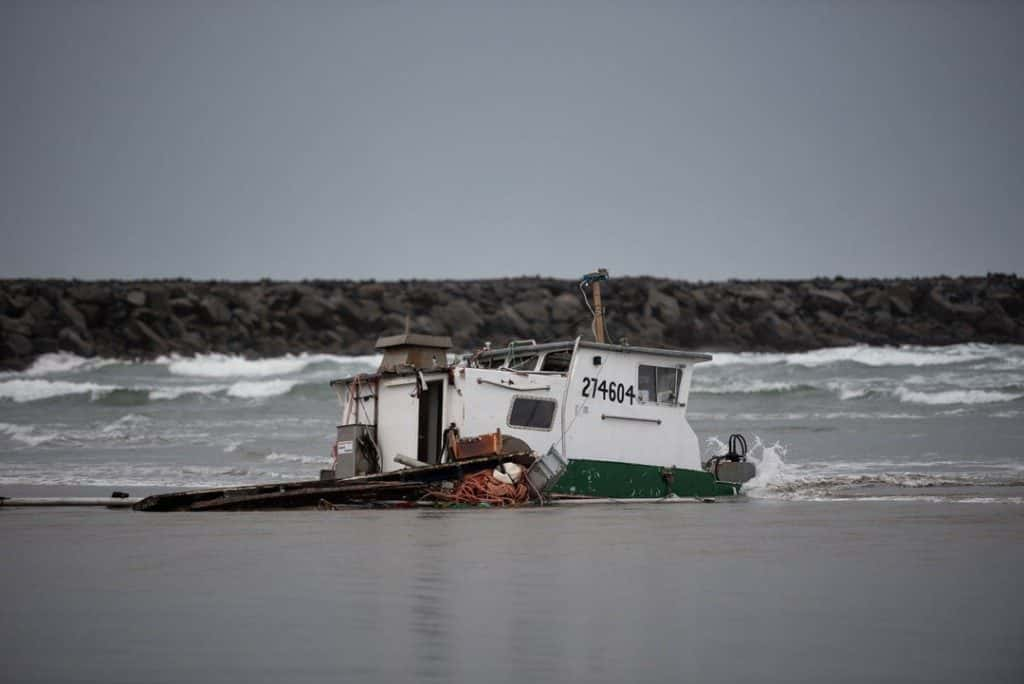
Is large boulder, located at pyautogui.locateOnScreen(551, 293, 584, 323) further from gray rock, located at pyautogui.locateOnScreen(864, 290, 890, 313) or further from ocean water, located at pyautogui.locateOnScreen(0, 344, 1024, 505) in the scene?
gray rock, located at pyautogui.locateOnScreen(864, 290, 890, 313)

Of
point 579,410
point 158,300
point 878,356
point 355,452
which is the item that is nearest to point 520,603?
A: point 579,410

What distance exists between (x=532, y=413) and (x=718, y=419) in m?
17.0

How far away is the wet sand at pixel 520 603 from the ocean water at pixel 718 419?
627cm

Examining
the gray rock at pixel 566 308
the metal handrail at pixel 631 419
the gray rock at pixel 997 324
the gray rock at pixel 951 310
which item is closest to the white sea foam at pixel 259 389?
the gray rock at pixel 566 308

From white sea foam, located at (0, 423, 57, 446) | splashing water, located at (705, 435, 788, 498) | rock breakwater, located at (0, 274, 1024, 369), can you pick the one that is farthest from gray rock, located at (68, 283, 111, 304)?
splashing water, located at (705, 435, 788, 498)

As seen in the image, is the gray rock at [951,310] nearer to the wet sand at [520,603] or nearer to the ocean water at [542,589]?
the ocean water at [542,589]

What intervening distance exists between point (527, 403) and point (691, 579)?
8.15 m

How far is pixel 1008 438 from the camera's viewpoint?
25.6 m

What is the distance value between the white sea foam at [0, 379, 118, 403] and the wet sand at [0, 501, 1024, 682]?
100ft

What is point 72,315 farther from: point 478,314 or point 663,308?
point 663,308

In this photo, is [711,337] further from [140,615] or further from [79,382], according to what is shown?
[140,615]

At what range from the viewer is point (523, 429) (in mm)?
16031

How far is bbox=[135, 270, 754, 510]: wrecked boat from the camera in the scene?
15.2 metres

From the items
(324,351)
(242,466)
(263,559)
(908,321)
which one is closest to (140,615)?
(263,559)
